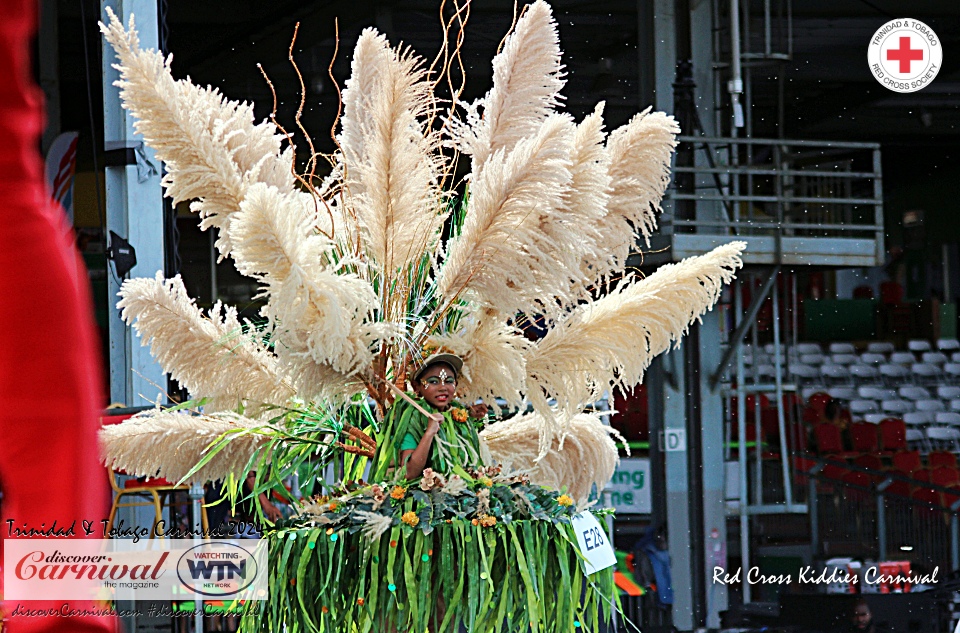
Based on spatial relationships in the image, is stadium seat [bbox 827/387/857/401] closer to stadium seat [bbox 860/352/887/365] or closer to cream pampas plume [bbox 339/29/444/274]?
stadium seat [bbox 860/352/887/365]

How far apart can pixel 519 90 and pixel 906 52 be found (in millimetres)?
4808

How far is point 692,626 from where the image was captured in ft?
17.8

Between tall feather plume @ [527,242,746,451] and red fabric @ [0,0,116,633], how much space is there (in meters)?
1.62

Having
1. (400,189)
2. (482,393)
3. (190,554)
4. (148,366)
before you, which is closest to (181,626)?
(148,366)

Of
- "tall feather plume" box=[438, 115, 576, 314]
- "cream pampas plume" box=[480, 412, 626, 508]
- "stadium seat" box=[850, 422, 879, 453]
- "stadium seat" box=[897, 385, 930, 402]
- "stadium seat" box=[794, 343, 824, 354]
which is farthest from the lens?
"stadium seat" box=[897, 385, 930, 402]

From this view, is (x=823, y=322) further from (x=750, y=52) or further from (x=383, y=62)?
(x=383, y=62)

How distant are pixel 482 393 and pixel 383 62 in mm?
599

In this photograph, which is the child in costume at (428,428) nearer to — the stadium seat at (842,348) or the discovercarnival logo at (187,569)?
the discovercarnival logo at (187,569)

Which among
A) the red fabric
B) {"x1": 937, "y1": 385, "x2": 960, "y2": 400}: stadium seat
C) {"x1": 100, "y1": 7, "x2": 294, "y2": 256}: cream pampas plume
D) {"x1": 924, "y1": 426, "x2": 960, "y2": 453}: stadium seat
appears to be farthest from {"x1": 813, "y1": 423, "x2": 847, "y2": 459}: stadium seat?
the red fabric

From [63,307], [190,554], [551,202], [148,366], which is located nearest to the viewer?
[63,307]

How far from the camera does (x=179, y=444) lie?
1942 mm

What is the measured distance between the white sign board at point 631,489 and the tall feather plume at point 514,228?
3.63 m

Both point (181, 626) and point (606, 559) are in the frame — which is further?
point (181, 626)

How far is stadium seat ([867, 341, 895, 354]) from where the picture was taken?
7.07m
